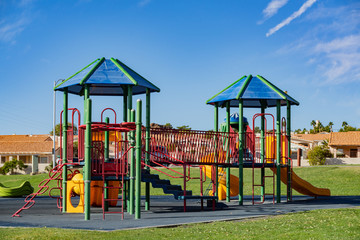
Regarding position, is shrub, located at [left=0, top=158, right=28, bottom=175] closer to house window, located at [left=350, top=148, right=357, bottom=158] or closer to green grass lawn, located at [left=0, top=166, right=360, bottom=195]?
green grass lawn, located at [left=0, top=166, right=360, bottom=195]

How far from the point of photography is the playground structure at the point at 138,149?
57.8 ft

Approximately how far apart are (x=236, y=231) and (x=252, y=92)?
35.4 feet

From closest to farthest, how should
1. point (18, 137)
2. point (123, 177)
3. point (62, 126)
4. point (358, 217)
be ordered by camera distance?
point (358, 217) → point (123, 177) → point (62, 126) → point (18, 137)

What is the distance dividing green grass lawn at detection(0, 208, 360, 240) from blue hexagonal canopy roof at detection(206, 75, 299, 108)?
844 centimetres

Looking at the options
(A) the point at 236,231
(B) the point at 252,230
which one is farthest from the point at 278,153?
(A) the point at 236,231

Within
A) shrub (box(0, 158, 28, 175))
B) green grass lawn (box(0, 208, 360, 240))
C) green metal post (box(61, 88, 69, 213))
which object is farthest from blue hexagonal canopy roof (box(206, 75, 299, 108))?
shrub (box(0, 158, 28, 175))

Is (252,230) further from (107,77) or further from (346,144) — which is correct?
(346,144)

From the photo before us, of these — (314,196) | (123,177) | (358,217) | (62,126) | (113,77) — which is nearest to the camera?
(358,217)

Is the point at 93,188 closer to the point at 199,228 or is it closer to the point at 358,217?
the point at 199,228

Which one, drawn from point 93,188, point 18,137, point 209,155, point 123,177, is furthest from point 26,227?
point 18,137

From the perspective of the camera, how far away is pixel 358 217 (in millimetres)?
15750

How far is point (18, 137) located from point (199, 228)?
87.7 metres

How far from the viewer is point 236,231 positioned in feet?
43.2

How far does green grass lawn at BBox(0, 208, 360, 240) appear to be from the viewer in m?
12.3
